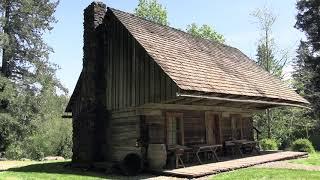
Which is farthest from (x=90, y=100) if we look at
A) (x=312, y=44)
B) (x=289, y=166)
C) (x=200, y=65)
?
(x=312, y=44)

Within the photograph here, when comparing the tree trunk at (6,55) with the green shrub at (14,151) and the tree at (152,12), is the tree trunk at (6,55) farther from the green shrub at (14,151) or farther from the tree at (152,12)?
the tree at (152,12)

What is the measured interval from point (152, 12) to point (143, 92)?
25.7 metres

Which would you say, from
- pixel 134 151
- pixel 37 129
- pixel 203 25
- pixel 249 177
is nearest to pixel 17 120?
pixel 37 129

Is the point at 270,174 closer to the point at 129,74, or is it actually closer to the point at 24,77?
the point at 129,74

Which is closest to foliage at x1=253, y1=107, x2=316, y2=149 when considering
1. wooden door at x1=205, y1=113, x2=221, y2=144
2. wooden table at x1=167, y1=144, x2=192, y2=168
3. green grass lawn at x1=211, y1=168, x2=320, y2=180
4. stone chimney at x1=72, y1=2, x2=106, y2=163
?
wooden door at x1=205, y1=113, x2=221, y2=144

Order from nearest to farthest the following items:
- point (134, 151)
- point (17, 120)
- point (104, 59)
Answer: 1. point (134, 151)
2. point (104, 59)
3. point (17, 120)

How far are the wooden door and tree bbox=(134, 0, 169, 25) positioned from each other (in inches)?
871

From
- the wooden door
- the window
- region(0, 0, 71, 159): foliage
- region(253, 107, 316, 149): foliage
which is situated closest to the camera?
the window

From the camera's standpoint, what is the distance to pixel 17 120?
28.2 metres

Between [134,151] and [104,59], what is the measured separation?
168 inches

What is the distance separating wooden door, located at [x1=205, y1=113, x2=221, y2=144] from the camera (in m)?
19.0

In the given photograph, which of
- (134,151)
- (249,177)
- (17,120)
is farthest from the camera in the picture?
(17,120)

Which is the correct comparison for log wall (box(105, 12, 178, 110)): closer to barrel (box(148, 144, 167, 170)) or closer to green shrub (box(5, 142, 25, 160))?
barrel (box(148, 144, 167, 170))

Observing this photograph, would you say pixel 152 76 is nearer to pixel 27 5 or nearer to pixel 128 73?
pixel 128 73
